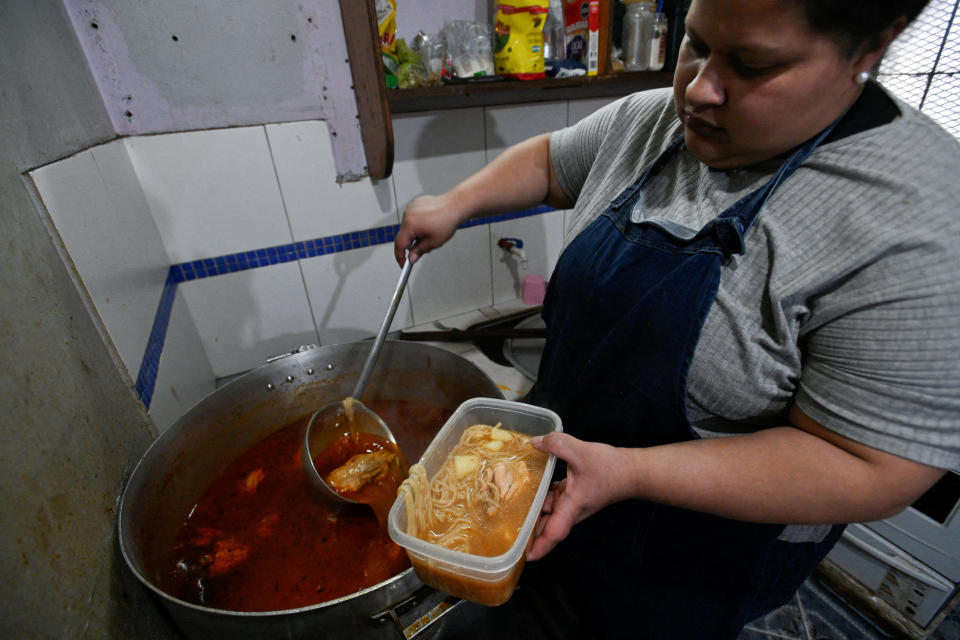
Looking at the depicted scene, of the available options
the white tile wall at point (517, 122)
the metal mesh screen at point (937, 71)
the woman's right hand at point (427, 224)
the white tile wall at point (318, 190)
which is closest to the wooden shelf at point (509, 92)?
the white tile wall at point (517, 122)

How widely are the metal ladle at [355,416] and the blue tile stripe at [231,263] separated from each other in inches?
13.6

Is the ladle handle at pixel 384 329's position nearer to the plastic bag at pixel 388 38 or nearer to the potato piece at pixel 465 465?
the potato piece at pixel 465 465

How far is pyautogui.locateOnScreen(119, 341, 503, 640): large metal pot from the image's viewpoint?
622 millimetres

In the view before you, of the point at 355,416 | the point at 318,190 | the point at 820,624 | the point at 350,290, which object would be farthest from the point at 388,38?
the point at 820,624

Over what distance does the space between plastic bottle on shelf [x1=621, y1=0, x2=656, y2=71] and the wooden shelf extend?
0.05 m

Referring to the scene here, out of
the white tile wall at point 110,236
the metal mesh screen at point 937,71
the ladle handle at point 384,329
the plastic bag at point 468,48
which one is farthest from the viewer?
the plastic bag at point 468,48

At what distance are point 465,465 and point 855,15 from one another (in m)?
0.74

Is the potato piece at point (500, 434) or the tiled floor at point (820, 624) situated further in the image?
the tiled floor at point (820, 624)

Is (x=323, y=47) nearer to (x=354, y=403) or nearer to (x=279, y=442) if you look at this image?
(x=354, y=403)

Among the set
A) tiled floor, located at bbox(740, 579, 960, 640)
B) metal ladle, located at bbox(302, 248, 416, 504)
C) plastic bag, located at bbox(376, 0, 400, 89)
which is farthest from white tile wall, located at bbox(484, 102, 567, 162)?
tiled floor, located at bbox(740, 579, 960, 640)

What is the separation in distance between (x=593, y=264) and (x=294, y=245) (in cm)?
104

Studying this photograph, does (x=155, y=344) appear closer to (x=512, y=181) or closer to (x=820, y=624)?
→ (x=512, y=181)

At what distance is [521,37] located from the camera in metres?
1.26

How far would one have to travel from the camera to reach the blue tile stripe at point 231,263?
0.95 metres
